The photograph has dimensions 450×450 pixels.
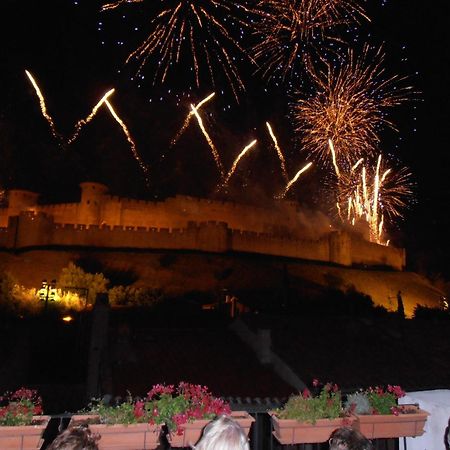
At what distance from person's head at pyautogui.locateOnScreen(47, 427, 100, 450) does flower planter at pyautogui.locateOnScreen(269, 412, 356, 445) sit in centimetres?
211

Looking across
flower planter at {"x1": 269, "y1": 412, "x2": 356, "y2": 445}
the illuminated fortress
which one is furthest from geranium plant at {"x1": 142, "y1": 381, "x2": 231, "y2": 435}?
the illuminated fortress

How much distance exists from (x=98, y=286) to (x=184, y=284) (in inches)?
347

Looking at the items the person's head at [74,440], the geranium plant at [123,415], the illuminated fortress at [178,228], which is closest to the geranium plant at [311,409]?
the geranium plant at [123,415]

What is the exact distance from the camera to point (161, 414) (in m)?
4.62

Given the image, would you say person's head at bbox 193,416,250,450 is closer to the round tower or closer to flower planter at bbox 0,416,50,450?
flower planter at bbox 0,416,50,450

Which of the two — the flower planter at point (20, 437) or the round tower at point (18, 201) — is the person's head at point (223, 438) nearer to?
the flower planter at point (20, 437)

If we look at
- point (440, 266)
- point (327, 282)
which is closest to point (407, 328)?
point (327, 282)

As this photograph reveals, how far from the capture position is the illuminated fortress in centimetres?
4659

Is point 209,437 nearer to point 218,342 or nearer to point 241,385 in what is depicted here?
point 241,385

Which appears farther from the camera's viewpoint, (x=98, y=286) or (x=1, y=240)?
(x=1, y=240)

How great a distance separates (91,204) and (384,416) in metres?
51.3

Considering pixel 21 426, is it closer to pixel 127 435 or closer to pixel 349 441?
pixel 127 435

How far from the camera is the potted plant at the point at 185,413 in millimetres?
4457

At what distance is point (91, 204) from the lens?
176 ft
